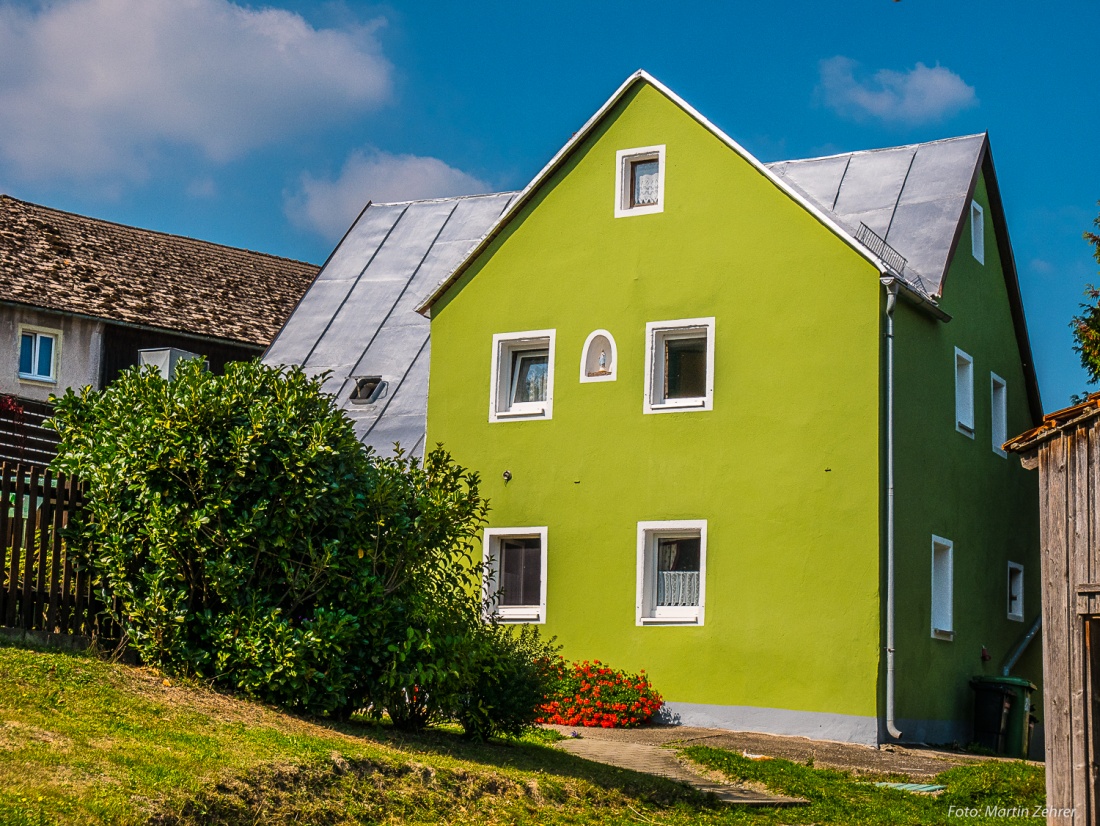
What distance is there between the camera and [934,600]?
20641 mm

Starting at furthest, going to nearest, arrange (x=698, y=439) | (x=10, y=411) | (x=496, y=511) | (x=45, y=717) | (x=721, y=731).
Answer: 1. (x=10, y=411)
2. (x=496, y=511)
3. (x=698, y=439)
4. (x=721, y=731)
5. (x=45, y=717)

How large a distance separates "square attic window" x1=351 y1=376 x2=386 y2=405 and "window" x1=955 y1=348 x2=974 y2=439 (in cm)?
931

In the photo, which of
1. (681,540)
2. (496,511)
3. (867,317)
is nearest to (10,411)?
(496,511)

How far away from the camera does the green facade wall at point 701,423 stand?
62.6 feet

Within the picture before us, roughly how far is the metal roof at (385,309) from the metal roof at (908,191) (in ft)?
19.5

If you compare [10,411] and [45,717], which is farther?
[10,411]

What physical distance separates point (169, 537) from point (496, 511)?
986 cm

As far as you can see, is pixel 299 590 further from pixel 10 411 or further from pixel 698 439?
pixel 10 411

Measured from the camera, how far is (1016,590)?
24.2 meters

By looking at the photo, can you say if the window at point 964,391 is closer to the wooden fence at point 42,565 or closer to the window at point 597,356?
the window at point 597,356

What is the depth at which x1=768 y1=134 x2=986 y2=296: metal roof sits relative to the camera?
70.4ft

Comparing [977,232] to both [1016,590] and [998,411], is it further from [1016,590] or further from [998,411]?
[1016,590]

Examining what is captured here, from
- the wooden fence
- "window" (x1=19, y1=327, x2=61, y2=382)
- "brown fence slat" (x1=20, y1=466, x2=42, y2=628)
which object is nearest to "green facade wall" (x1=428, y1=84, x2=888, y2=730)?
the wooden fence

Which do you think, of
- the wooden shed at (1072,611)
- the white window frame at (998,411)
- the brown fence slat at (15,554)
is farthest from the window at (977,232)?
the brown fence slat at (15,554)
